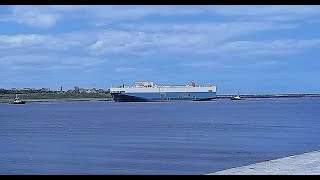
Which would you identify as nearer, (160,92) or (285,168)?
(285,168)

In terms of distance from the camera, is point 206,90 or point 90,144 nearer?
point 90,144

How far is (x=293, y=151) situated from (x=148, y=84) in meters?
63.9

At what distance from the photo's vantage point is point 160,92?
80750mm

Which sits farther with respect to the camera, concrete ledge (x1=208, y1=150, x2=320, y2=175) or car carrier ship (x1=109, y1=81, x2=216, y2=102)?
car carrier ship (x1=109, y1=81, x2=216, y2=102)

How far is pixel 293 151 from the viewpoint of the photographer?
15.9 meters

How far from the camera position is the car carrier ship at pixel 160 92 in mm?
79312

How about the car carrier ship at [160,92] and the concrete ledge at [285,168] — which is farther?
the car carrier ship at [160,92]

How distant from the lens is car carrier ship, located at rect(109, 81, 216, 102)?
79.3m

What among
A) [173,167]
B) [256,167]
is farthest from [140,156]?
[256,167]
